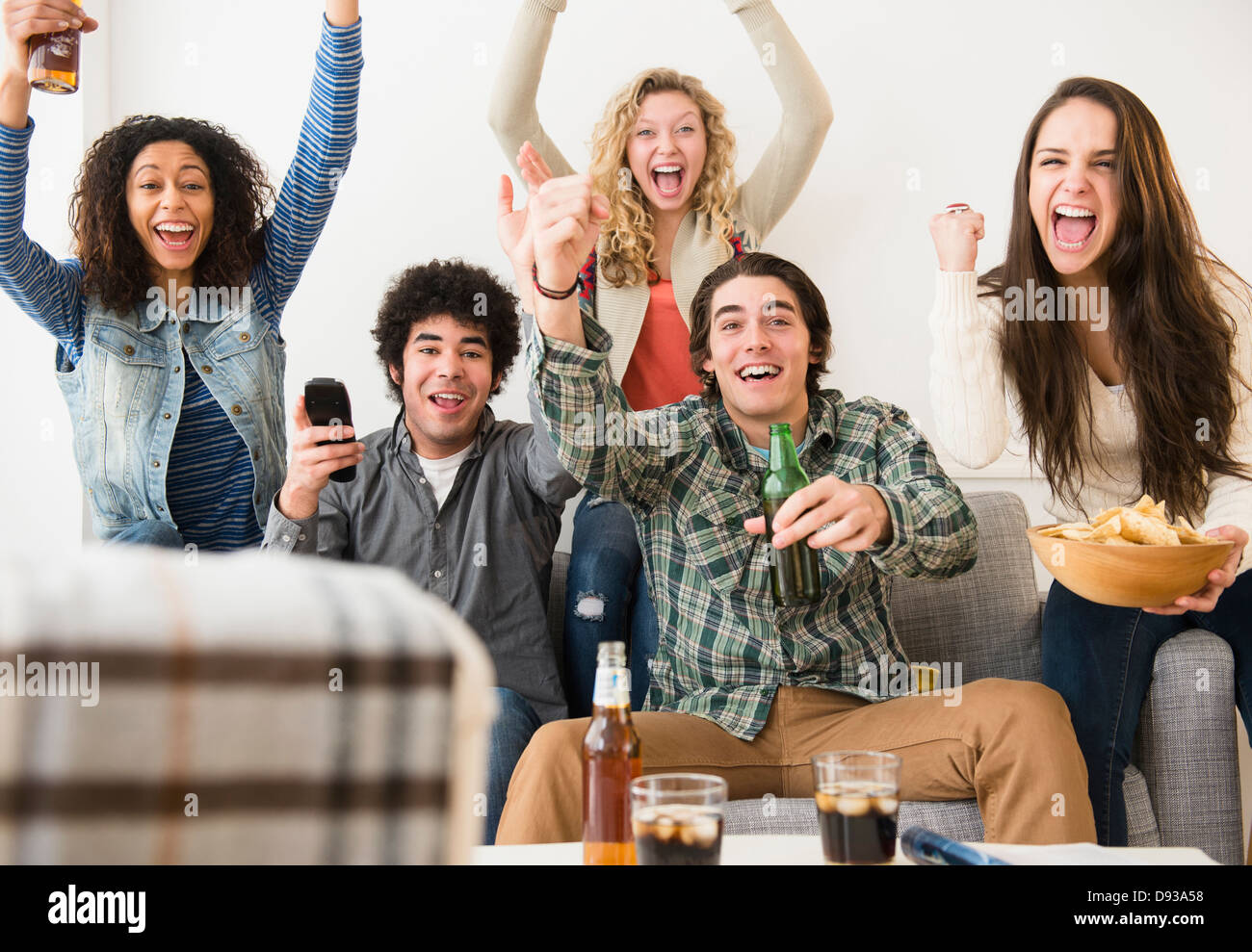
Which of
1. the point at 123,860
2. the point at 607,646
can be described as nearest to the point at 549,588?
the point at 607,646

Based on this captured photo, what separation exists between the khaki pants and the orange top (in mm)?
849

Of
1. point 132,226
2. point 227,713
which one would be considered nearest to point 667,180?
point 132,226

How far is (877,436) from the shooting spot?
74.2 inches

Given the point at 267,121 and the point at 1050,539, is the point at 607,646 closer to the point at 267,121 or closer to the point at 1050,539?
the point at 1050,539

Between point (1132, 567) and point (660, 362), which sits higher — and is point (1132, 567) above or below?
below

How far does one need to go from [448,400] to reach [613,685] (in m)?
1.20

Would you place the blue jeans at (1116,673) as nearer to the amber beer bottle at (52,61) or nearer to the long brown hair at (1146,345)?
the long brown hair at (1146,345)

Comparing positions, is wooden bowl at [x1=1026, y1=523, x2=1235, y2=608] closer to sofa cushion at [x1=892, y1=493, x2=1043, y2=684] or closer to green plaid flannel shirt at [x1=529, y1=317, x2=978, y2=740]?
green plaid flannel shirt at [x1=529, y1=317, x2=978, y2=740]

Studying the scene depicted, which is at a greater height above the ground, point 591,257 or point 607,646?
point 591,257

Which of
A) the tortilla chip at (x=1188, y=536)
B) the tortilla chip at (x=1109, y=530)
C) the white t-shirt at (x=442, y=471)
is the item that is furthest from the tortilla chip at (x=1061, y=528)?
the white t-shirt at (x=442, y=471)

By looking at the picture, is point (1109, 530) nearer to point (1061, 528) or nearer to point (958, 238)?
point (1061, 528)

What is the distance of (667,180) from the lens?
246 centimetres

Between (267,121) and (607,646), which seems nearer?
(607,646)
